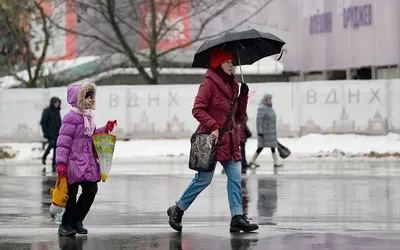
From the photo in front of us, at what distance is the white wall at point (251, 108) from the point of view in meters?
31.6

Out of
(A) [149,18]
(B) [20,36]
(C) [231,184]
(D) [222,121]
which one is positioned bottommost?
(C) [231,184]

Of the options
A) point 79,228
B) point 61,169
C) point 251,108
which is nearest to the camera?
point 61,169

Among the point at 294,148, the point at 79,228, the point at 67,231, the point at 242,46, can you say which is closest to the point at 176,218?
the point at 79,228

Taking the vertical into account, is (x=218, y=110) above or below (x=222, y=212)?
above

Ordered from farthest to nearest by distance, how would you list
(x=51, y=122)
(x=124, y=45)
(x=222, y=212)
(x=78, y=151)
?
(x=124, y=45) → (x=51, y=122) → (x=222, y=212) → (x=78, y=151)

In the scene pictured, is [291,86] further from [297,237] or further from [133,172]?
[297,237]

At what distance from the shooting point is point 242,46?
11555 mm

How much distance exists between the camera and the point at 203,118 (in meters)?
10.9

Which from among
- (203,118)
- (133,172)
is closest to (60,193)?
(203,118)

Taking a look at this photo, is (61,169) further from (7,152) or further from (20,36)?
(20,36)

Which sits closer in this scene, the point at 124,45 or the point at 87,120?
the point at 87,120

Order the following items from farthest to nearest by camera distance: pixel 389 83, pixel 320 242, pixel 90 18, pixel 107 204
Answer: pixel 90 18
pixel 389 83
pixel 107 204
pixel 320 242

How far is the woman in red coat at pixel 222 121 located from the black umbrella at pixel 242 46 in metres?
0.12

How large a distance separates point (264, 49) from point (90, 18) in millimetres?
29548
